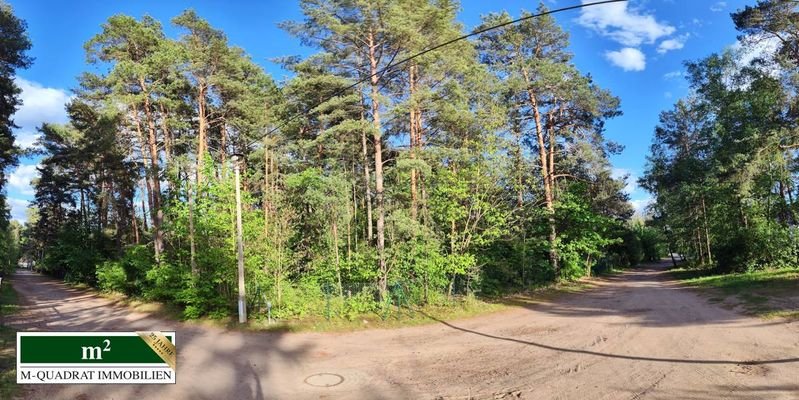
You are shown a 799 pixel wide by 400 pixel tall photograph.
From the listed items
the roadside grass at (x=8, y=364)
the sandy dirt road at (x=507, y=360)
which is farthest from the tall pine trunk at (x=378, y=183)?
the roadside grass at (x=8, y=364)

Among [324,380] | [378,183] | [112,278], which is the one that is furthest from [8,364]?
[112,278]

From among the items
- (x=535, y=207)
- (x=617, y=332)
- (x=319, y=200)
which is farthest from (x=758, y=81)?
(x=319, y=200)

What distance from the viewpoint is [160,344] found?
5785mm

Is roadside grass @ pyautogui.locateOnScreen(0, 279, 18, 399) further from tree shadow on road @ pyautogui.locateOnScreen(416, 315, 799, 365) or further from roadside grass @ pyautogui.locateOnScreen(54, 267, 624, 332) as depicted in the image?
tree shadow on road @ pyautogui.locateOnScreen(416, 315, 799, 365)

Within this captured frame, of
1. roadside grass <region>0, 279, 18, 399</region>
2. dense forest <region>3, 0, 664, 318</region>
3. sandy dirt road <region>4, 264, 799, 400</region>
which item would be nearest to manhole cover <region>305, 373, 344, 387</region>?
sandy dirt road <region>4, 264, 799, 400</region>

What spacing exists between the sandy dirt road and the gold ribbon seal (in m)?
0.79

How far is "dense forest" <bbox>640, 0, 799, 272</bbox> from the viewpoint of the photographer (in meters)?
18.3

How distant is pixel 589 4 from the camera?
474 centimetres

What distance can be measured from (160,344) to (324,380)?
2.58 meters

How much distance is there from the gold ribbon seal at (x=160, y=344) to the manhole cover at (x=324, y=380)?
2.14m

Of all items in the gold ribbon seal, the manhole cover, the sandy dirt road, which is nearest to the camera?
the gold ribbon seal

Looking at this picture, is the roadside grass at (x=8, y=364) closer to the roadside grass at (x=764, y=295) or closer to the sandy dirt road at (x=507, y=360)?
the sandy dirt road at (x=507, y=360)

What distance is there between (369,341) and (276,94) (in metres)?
15.6

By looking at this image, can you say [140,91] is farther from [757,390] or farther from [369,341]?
[757,390]
